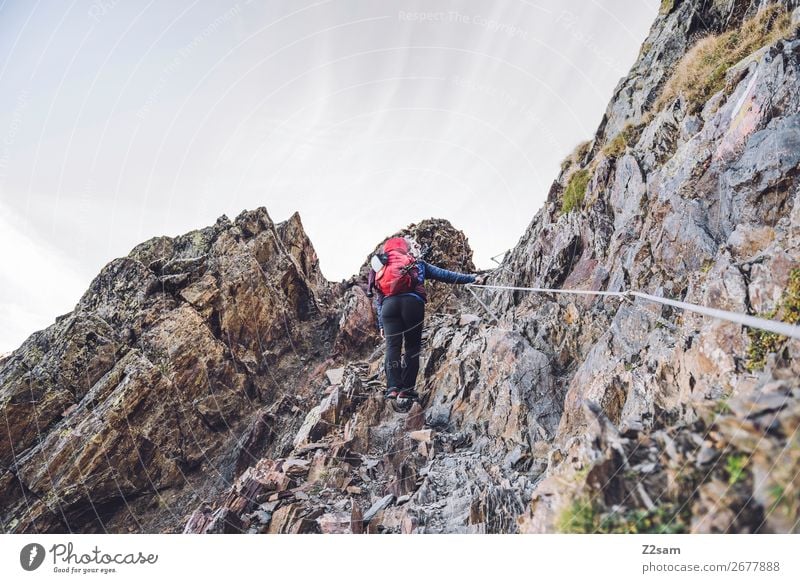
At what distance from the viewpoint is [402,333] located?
9977 millimetres

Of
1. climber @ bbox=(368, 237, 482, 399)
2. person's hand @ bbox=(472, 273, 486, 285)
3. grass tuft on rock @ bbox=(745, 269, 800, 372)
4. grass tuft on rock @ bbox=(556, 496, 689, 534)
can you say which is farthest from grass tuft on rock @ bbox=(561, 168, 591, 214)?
grass tuft on rock @ bbox=(556, 496, 689, 534)

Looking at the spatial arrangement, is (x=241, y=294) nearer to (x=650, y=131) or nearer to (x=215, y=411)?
(x=215, y=411)

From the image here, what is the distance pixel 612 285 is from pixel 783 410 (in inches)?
229

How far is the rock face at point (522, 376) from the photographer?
10.4 ft

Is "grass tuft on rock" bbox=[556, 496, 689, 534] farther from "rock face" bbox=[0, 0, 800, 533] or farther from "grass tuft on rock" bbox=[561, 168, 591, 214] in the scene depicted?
"grass tuft on rock" bbox=[561, 168, 591, 214]

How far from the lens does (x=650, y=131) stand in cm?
965

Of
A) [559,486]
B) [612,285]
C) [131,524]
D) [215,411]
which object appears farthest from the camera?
[215,411]

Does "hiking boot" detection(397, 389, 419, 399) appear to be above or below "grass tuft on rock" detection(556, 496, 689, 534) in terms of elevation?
above

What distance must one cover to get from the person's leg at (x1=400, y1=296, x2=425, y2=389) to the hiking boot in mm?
116

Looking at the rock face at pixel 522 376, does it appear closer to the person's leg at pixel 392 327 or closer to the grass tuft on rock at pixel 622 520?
the grass tuft on rock at pixel 622 520

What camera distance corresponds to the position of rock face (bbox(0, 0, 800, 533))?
3.17 m

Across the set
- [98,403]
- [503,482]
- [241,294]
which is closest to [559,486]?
[503,482]

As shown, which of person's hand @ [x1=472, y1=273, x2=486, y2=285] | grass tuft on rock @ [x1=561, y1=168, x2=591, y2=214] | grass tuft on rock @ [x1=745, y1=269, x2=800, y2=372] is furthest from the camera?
grass tuft on rock @ [x1=561, y1=168, x2=591, y2=214]

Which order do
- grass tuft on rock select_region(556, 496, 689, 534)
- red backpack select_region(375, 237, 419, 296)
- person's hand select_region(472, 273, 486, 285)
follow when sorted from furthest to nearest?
1. person's hand select_region(472, 273, 486, 285)
2. red backpack select_region(375, 237, 419, 296)
3. grass tuft on rock select_region(556, 496, 689, 534)
